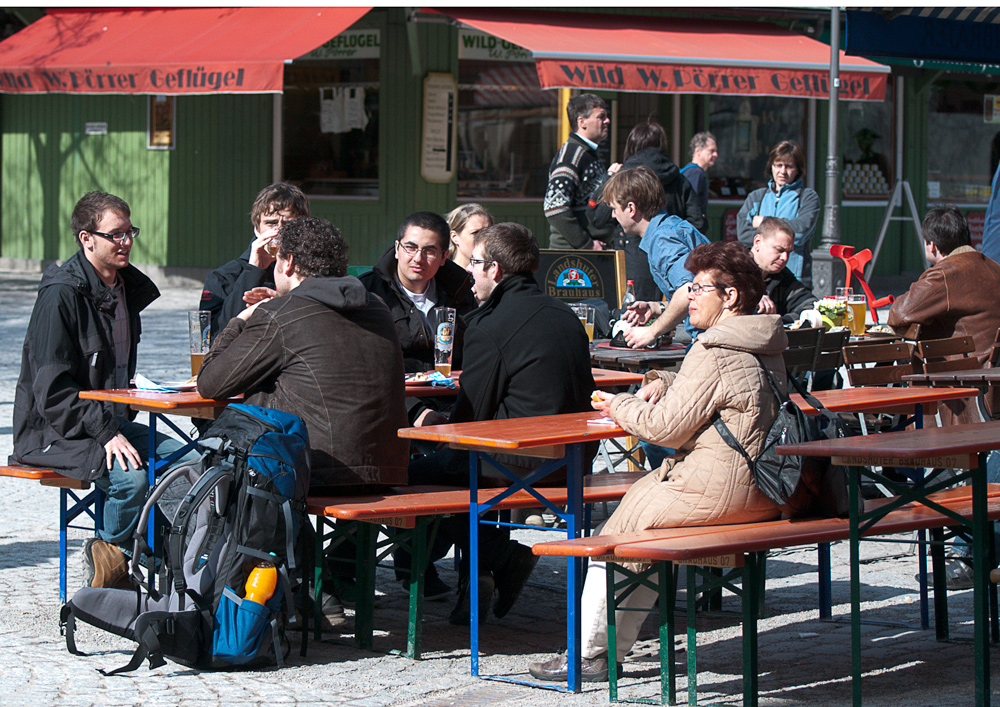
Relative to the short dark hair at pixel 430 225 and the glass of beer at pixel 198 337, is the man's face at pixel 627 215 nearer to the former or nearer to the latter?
the short dark hair at pixel 430 225

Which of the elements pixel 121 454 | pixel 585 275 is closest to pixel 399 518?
pixel 121 454

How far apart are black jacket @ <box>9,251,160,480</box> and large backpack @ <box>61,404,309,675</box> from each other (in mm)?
748

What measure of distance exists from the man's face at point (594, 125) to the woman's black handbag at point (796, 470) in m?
5.08

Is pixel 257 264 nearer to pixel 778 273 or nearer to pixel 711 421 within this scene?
pixel 711 421

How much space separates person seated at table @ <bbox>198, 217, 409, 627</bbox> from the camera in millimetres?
4727

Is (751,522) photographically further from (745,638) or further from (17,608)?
(17,608)

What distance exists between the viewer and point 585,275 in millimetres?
8500

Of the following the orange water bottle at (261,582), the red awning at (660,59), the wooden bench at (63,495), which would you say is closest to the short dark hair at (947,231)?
the orange water bottle at (261,582)

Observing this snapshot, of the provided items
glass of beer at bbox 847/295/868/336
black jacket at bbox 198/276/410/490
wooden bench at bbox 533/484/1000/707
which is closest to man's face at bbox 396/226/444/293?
black jacket at bbox 198/276/410/490

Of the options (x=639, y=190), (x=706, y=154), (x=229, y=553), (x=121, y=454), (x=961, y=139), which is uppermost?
(x=961, y=139)

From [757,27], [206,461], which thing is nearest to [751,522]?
[206,461]

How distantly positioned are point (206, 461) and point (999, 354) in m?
4.73

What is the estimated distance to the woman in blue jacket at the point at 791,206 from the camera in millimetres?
10094

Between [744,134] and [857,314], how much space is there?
1148 centimetres
